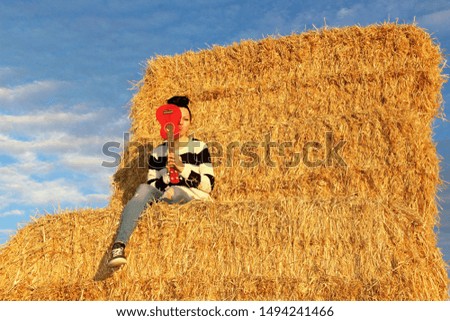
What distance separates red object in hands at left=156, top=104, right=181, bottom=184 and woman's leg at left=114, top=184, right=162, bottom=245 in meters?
0.38

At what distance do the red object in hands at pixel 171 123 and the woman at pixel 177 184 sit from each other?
0.21 ft

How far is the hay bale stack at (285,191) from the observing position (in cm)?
392

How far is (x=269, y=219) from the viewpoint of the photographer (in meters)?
4.08

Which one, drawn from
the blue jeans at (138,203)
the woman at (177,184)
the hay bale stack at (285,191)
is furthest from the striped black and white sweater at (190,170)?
the hay bale stack at (285,191)

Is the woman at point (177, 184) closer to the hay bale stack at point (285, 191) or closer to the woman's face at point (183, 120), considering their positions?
the woman's face at point (183, 120)

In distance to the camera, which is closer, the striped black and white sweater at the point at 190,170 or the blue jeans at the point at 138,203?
the blue jeans at the point at 138,203

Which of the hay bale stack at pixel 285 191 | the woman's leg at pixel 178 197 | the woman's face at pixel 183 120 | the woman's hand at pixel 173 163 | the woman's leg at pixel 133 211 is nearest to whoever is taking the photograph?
the hay bale stack at pixel 285 191

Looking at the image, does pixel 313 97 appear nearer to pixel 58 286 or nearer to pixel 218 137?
pixel 218 137

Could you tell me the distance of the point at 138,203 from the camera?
426 centimetres

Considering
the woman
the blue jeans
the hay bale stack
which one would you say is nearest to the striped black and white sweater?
the woman

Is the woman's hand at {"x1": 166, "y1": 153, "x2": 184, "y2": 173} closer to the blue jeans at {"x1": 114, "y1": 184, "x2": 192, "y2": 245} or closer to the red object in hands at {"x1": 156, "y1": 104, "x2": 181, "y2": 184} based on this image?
the red object in hands at {"x1": 156, "y1": 104, "x2": 181, "y2": 184}

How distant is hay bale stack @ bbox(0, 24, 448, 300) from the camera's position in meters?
3.92

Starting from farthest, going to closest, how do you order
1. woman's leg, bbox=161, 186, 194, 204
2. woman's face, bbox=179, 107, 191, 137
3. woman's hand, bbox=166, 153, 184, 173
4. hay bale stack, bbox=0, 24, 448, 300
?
1. woman's face, bbox=179, 107, 191, 137
2. woman's hand, bbox=166, 153, 184, 173
3. woman's leg, bbox=161, 186, 194, 204
4. hay bale stack, bbox=0, 24, 448, 300

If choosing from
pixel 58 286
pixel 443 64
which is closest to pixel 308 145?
pixel 443 64
